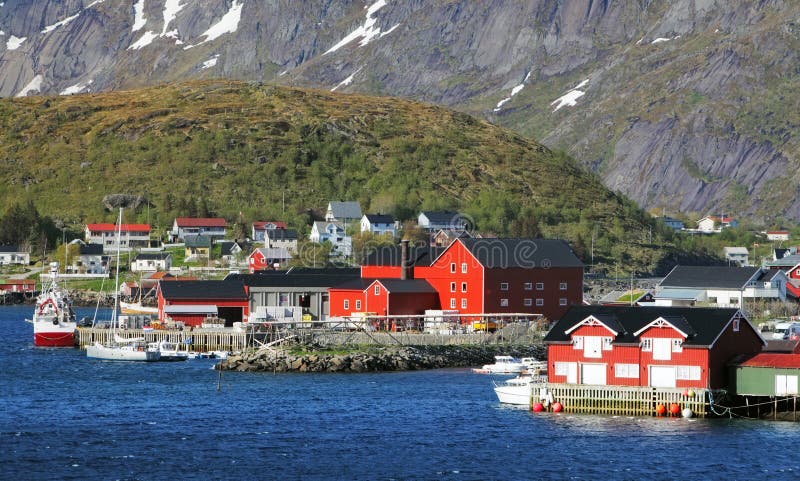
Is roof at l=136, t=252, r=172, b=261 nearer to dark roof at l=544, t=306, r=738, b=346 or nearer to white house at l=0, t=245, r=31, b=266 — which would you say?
white house at l=0, t=245, r=31, b=266

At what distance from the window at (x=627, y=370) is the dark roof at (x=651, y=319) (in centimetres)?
93

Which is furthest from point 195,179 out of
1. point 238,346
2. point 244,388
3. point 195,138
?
point 244,388

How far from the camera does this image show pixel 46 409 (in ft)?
196

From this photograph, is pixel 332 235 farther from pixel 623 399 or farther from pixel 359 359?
pixel 623 399

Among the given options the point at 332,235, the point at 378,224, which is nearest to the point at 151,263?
the point at 332,235

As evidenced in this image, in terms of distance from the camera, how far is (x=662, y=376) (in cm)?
5403

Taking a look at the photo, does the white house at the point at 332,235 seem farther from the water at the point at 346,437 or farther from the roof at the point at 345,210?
the water at the point at 346,437

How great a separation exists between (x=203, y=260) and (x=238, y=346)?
218 feet

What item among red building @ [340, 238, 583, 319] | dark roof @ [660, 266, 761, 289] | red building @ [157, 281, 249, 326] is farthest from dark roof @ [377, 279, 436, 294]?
dark roof @ [660, 266, 761, 289]

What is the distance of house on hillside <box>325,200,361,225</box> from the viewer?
166 m

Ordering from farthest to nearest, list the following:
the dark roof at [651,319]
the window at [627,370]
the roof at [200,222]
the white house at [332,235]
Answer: the roof at [200,222], the white house at [332,235], the window at [627,370], the dark roof at [651,319]

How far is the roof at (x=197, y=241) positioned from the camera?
497 ft

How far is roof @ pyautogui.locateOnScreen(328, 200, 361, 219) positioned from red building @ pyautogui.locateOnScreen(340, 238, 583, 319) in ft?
239

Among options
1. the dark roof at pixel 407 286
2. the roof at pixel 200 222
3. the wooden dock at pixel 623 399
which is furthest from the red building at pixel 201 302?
the roof at pixel 200 222
